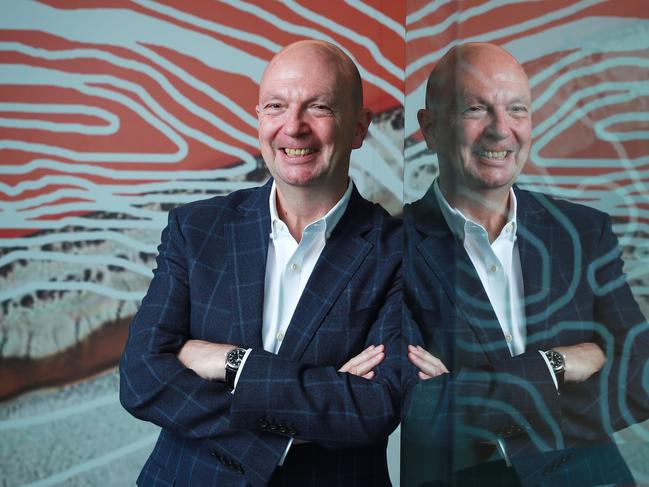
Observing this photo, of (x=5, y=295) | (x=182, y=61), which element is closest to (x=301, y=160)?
(x=182, y=61)

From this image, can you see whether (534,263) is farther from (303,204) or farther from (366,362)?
(303,204)

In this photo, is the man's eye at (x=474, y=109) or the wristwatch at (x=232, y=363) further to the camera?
the wristwatch at (x=232, y=363)

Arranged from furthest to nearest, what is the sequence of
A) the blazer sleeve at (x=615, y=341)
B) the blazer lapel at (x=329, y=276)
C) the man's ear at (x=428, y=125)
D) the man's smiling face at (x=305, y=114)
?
the man's smiling face at (x=305, y=114) → the blazer lapel at (x=329, y=276) → the man's ear at (x=428, y=125) → the blazer sleeve at (x=615, y=341)

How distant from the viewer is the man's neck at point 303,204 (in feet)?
5.42

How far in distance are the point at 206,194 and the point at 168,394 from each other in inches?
68.3

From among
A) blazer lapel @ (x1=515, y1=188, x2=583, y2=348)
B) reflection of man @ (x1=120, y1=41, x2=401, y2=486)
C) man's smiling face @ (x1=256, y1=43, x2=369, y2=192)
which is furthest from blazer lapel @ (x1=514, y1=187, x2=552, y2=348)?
man's smiling face @ (x1=256, y1=43, x2=369, y2=192)

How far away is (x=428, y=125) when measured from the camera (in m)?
0.31

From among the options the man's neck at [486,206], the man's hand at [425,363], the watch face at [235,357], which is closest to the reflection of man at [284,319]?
the watch face at [235,357]

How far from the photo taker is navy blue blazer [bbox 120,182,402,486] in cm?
141

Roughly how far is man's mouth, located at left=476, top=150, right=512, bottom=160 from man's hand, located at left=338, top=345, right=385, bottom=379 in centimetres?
124

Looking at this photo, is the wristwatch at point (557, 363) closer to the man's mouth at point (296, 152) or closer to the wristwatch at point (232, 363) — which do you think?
the wristwatch at point (232, 363)

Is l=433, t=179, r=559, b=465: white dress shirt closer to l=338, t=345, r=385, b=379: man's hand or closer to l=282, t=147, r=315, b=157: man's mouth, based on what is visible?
l=338, t=345, r=385, b=379: man's hand

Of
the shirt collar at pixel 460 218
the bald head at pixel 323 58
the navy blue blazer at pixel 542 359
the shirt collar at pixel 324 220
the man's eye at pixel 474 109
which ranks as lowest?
the shirt collar at pixel 324 220

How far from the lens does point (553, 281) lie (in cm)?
20
